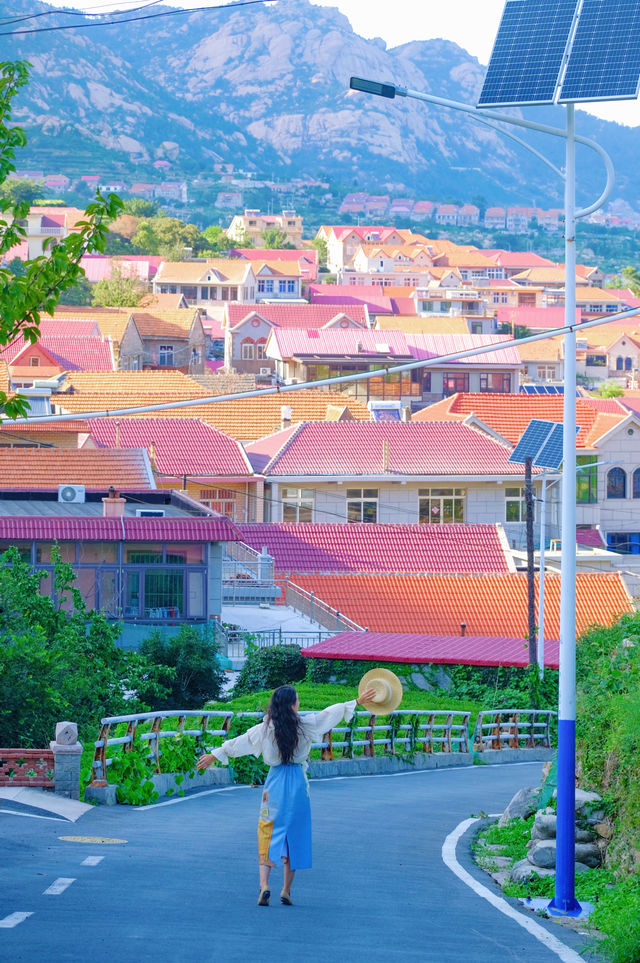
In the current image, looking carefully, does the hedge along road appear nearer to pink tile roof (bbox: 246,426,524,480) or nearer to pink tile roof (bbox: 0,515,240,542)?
pink tile roof (bbox: 0,515,240,542)

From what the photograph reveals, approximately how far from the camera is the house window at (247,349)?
114312mm

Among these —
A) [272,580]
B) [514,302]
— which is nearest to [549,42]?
[272,580]

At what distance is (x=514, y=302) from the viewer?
196 meters

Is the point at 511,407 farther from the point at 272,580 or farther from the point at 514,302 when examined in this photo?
the point at 514,302

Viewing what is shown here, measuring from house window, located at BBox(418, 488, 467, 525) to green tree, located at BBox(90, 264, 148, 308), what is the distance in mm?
72591

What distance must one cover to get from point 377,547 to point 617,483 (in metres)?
21.7

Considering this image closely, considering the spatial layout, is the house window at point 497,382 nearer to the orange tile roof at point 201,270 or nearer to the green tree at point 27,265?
the orange tile roof at point 201,270

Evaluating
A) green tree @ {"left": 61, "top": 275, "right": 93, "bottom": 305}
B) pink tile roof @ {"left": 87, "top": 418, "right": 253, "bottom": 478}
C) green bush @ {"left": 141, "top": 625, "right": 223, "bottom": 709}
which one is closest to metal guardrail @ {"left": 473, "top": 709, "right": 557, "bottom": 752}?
green bush @ {"left": 141, "top": 625, "right": 223, "bottom": 709}

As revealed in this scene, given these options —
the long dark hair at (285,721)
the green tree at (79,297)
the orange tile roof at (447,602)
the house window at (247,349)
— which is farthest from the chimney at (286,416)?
the green tree at (79,297)

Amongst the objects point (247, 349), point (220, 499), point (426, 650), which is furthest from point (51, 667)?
point (247, 349)

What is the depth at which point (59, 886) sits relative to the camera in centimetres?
943

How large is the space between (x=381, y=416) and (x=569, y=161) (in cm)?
6110

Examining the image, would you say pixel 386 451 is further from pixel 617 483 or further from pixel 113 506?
pixel 113 506

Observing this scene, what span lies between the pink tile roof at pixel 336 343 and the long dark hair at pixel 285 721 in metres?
85.0
